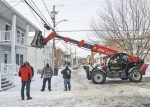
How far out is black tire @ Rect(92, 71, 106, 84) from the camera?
2358 cm

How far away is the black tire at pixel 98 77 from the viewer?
2358cm

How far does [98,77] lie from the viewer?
23.7 meters

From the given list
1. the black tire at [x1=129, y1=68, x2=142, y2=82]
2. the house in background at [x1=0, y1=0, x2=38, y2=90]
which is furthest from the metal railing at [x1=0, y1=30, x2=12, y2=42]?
the black tire at [x1=129, y1=68, x2=142, y2=82]

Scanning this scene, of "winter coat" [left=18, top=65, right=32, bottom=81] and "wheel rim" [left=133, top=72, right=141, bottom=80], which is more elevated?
"winter coat" [left=18, top=65, right=32, bottom=81]

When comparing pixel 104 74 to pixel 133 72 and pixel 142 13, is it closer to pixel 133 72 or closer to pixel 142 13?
pixel 133 72

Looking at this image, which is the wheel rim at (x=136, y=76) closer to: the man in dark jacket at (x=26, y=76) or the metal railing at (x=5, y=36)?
the man in dark jacket at (x=26, y=76)

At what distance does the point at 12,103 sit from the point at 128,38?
18.8 m

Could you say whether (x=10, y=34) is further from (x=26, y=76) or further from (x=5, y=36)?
(x=26, y=76)

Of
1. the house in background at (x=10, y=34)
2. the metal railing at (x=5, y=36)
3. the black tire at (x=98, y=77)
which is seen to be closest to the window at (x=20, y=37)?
the house in background at (x=10, y=34)

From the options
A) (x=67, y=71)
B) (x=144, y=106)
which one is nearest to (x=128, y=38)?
(x=67, y=71)

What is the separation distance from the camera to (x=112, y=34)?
1249 inches

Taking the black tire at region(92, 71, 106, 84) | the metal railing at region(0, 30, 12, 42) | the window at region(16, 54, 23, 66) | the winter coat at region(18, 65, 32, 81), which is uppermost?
the metal railing at region(0, 30, 12, 42)

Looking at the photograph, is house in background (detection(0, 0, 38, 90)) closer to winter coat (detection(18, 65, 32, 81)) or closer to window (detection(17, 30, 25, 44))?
window (detection(17, 30, 25, 44))

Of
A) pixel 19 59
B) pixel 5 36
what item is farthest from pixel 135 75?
pixel 19 59
